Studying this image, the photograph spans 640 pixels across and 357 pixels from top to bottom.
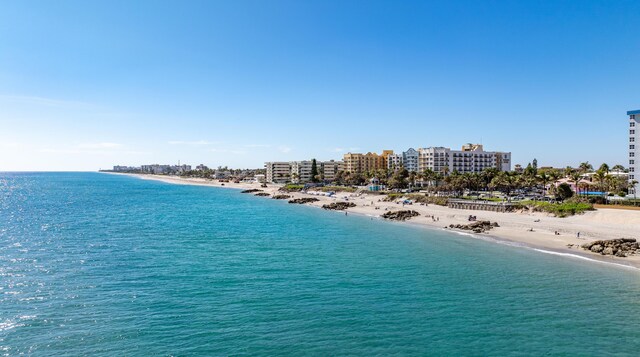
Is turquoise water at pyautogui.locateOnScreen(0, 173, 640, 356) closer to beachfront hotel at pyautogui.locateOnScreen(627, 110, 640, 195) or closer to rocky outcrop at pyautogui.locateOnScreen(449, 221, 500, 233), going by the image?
rocky outcrop at pyautogui.locateOnScreen(449, 221, 500, 233)

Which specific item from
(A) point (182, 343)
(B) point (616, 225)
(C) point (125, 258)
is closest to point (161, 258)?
(C) point (125, 258)

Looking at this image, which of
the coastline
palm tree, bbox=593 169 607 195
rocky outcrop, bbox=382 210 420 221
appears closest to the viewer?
the coastline

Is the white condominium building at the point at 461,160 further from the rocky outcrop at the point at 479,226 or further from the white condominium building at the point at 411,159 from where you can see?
the rocky outcrop at the point at 479,226

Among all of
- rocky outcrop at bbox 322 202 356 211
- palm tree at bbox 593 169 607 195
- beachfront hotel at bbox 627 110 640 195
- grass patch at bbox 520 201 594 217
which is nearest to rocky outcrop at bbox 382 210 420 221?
grass patch at bbox 520 201 594 217

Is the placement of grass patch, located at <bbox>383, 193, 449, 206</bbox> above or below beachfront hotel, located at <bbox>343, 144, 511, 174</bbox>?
below

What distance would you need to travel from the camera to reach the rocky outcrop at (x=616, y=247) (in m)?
44.8

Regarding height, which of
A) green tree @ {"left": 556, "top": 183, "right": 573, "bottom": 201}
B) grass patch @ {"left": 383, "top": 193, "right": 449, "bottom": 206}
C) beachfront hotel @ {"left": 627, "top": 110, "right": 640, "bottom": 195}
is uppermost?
beachfront hotel @ {"left": 627, "top": 110, "right": 640, "bottom": 195}

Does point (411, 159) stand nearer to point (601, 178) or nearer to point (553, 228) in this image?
point (601, 178)

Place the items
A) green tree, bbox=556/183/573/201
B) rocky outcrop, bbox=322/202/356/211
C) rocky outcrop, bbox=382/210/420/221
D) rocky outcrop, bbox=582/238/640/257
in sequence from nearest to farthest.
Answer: rocky outcrop, bbox=582/238/640/257 < rocky outcrop, bbox=382/210/420/221 < green tree, bbox=556/183/573/201 < rocky outcrop, bbox=322/202/356/211

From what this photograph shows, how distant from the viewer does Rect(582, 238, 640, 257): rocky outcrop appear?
147 feet

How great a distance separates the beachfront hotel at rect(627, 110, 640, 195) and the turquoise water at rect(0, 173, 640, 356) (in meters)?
51.0

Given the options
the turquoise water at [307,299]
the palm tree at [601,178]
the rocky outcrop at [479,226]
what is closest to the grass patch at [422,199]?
the rocky outcrop at [479,226]

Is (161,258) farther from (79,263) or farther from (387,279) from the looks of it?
(387,279)

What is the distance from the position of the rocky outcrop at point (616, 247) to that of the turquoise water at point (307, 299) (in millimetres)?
6117
